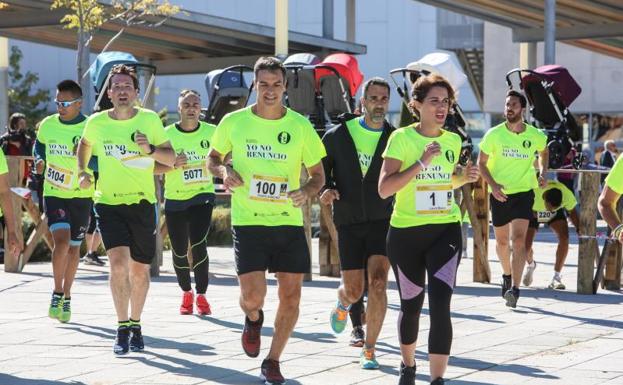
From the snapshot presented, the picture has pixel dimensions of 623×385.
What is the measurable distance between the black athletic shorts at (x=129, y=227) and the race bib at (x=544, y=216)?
6.03 metres

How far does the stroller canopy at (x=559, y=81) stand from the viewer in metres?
15.4

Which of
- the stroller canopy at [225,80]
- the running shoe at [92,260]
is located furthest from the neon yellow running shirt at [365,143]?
the running shoe at [92,260]

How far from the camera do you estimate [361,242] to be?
9117 millimetres

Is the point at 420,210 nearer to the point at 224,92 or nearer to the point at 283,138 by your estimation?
the point at 283,138

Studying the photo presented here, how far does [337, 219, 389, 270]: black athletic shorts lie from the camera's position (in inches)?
355

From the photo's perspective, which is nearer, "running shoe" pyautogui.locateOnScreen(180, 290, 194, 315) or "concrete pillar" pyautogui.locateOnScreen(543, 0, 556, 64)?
"running shoe" pyautogui.locateOnScreen(180, 290, 194, 315)

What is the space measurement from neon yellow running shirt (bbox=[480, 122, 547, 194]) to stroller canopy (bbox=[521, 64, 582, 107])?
2.81m

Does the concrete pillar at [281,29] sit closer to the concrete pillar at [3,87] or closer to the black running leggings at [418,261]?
the concrete pillar at [3,87]

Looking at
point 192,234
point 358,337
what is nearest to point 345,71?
point 192,234

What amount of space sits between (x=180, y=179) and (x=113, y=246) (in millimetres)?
2595

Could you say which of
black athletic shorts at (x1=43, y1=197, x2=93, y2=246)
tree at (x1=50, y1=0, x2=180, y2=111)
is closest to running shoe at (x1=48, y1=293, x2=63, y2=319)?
black athletic shorts at (x1=43, y1=197, x2=93, y2=246)

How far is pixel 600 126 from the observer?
39.3 meters

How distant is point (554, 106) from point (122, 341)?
7660 mm

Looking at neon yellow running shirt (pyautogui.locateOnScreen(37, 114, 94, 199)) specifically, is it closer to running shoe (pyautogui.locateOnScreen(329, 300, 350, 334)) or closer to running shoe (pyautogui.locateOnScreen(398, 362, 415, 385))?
→ running shoe (pyautogui.locateOnScreen(329, 300, 350, 334))
